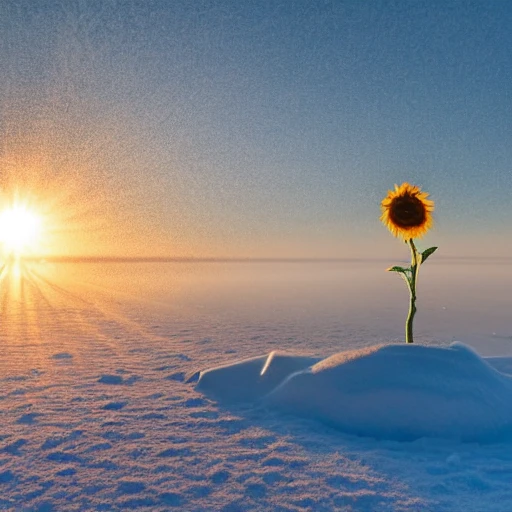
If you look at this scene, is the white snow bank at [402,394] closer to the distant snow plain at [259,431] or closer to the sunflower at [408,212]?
the distant snow plain at [259,431]

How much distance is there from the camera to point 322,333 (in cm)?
→ 1179

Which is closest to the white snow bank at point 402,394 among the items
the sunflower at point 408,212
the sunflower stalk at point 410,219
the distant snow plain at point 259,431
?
the distant snow plain at point 259,431

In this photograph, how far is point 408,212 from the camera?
636 centimetres

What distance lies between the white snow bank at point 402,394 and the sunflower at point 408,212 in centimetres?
189

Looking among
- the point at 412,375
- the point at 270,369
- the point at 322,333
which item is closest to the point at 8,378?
the point at 270,369

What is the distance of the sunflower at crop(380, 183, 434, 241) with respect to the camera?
20.8ft

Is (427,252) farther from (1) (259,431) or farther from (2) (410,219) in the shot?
(1) (259,431)

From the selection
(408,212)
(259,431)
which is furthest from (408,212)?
(259,431)

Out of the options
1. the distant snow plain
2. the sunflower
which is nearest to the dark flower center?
the sunflower

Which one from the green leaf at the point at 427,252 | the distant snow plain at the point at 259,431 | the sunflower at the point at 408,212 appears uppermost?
the sunflower at the point at 408,212

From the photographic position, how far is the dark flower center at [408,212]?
633 centimetres

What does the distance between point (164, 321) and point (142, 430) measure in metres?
9.19

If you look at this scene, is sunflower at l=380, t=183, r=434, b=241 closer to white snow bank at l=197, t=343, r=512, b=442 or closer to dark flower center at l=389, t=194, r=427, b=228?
dark flower center at l=389, t=194, r=427, b=228

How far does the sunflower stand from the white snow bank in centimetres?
189
